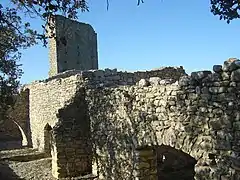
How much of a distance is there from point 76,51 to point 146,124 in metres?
17.4

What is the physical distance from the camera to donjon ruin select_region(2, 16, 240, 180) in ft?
17.6

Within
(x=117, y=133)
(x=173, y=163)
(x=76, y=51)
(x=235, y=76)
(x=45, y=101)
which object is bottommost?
(x=173, y=163)

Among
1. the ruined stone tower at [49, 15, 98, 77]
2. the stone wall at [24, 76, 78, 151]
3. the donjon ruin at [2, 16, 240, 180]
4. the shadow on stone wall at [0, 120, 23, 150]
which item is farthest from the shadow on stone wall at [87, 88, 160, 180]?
the shadow on stone wall at [0, 120, 23, 150]

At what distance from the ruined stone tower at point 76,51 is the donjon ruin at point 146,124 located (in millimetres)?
7903

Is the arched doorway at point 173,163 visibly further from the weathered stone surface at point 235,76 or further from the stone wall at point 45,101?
the weathered stone surface at point 235,76

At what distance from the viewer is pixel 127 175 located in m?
8.13

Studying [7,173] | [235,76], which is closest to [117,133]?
[235,76]

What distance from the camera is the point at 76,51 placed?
2395 cm

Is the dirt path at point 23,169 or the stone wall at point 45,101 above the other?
the stone wall at point 45,101

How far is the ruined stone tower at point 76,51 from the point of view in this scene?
22.9 meters

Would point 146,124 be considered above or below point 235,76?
below

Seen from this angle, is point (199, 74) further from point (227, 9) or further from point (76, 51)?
point (76, 51)

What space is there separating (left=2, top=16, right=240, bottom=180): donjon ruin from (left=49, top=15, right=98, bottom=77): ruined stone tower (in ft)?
25.9

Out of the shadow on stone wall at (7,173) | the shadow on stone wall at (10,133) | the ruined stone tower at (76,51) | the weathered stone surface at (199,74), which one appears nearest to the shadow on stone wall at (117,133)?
the weathered stone surface at (199,74)
